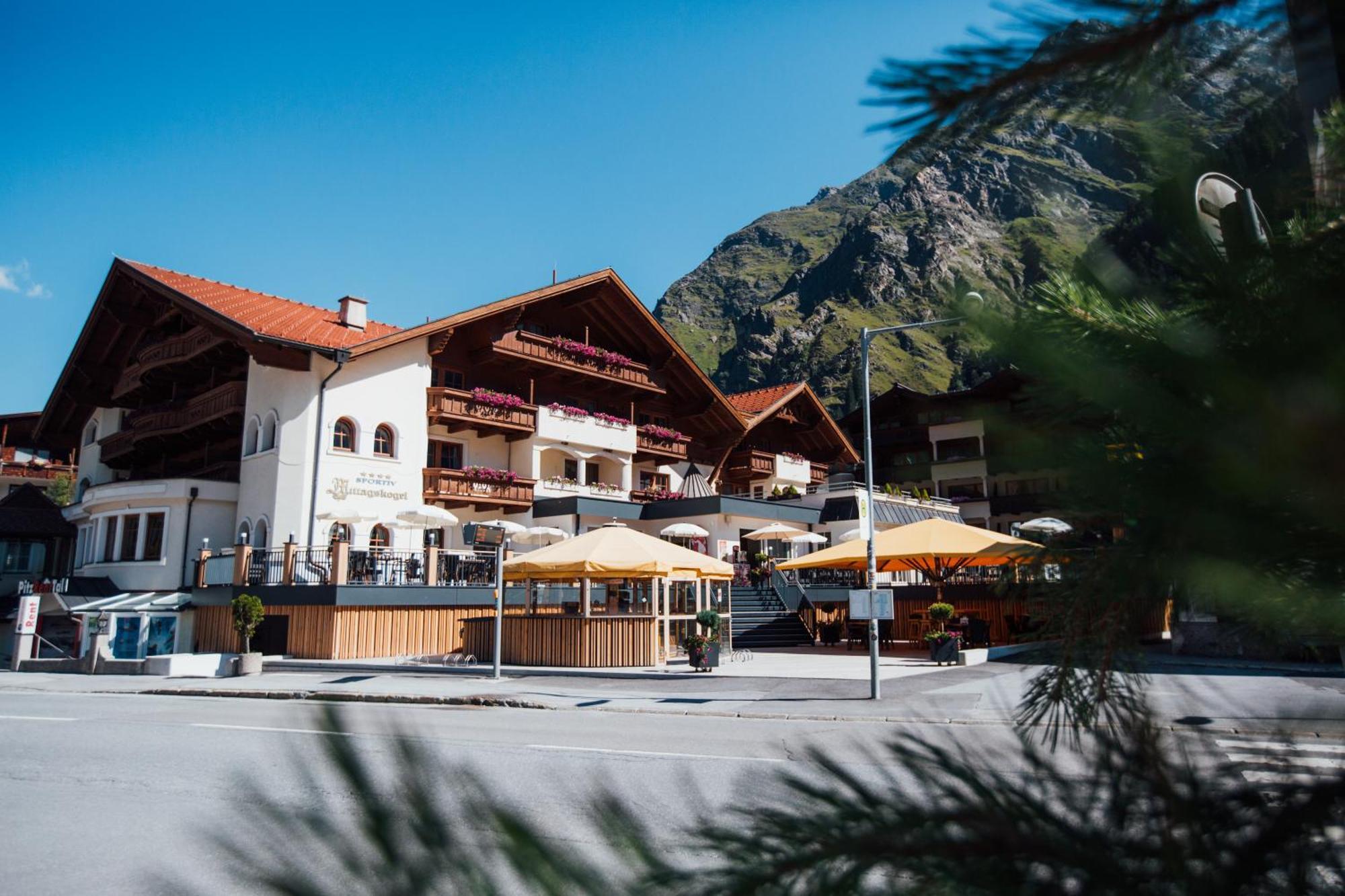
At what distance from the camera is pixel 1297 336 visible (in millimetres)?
832

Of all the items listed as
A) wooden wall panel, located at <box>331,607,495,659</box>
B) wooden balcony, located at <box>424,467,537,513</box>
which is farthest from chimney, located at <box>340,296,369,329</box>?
wooden wall panel, located at <box>331,607,495,659</box>

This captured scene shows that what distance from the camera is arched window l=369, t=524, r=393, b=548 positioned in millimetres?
29781

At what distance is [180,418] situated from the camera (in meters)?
32.9

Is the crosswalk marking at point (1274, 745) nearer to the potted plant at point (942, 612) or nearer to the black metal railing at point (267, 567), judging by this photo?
the potted plant at point (942, 612)

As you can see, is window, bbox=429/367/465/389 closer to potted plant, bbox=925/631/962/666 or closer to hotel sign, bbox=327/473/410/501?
hotel sign, bbox=327/473/410/501

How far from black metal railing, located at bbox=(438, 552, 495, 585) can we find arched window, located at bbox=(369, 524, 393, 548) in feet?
12.3

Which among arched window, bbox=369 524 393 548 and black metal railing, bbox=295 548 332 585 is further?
arched window, bbox=369 524 393 548

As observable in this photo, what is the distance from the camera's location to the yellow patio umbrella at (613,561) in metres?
19.9

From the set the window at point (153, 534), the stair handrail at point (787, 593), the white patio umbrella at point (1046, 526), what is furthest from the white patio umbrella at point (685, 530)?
the white patio umbrella at point (1046, 526)

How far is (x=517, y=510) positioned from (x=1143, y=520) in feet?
110

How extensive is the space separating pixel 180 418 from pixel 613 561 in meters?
20.9

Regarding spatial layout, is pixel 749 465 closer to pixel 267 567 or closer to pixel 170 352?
pixel 267 567

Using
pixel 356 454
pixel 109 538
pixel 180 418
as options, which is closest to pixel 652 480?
pixel 356 454

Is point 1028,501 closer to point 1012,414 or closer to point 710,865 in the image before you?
point 1012,414
